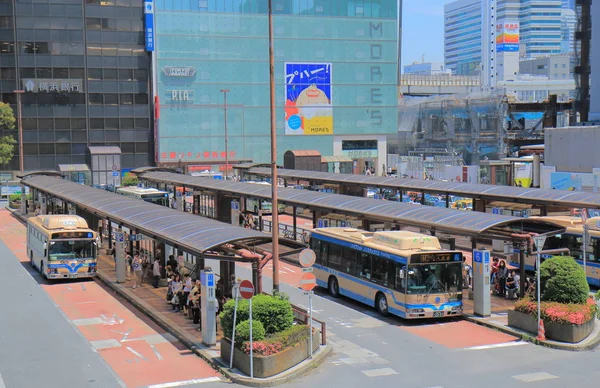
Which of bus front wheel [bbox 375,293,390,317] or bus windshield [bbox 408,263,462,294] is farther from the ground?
bus windshield [bbox 408,263,462,294]

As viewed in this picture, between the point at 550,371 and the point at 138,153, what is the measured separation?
260 ft

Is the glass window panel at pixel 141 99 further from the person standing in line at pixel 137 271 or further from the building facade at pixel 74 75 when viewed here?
the person standing in line at pixel 137 271

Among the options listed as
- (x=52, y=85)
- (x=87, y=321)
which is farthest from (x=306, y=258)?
(x=52, y=85)

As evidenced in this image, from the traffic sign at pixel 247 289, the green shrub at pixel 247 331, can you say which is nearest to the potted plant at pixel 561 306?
the green shrub at pixel 247 331

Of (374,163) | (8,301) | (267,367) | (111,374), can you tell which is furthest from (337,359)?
(374,163)

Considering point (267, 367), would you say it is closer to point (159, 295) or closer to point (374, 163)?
point (159, 295)

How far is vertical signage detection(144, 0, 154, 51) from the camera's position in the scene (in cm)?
8850

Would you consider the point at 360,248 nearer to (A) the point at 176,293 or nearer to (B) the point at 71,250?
(A) the point at 176,293

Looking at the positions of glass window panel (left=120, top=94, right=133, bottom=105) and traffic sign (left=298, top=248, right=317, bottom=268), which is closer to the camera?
traffic sign (left=298, top=248, right=317, bottom=268)

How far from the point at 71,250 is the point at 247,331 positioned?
1554 centimetres

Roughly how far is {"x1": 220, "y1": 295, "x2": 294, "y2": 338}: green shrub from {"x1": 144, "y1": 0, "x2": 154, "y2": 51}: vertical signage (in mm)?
74105

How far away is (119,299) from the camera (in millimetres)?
28156

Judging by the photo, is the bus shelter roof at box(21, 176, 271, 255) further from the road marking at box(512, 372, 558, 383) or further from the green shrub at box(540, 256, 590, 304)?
the green shrub at box(540, 256, 590, 304)

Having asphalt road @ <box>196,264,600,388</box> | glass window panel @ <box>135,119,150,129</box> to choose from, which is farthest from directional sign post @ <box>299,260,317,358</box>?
glass window panel @ <box>135,119,150,129</box>
